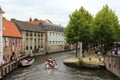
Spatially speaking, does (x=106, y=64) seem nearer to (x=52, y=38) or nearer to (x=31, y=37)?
(x=31, y=37)

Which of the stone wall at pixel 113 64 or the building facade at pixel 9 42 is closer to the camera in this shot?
the stone wall at pixel 113 64

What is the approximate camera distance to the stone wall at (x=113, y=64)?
35.0 metres

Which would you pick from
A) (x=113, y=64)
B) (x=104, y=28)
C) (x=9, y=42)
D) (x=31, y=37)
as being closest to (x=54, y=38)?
(x=31, y=37)

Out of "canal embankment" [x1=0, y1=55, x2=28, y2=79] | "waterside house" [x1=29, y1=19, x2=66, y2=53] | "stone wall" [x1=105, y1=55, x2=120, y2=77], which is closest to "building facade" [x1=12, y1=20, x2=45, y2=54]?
"waterside house" [x1=29, y1=19, x2=66, y2=53]

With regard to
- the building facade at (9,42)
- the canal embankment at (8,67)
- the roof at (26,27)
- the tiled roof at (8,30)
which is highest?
the roof at (26,27)

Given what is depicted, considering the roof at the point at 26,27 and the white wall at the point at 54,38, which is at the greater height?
the roof at the point at 26,27

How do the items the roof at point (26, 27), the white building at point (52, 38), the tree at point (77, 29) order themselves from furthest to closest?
1. the white building at point (52, 38)
2. the roof at point (26, 27)
3. the tree at point (77, 29)

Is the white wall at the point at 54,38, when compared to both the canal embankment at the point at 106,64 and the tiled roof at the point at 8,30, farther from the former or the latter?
the canal embankment at the point at 106,64

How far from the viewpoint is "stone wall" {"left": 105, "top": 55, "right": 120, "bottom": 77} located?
35003 mm

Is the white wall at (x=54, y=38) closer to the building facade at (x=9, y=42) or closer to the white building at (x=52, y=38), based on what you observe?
the white building at (x=52, y=38)

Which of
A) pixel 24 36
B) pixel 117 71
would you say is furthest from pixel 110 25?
pixel 24 36

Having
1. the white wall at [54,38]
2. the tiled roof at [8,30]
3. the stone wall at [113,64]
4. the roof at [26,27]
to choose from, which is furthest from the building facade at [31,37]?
the stone wall at [113,64]

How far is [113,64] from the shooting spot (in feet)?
123

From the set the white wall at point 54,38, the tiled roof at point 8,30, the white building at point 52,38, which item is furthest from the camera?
the white wall at point 54,38
